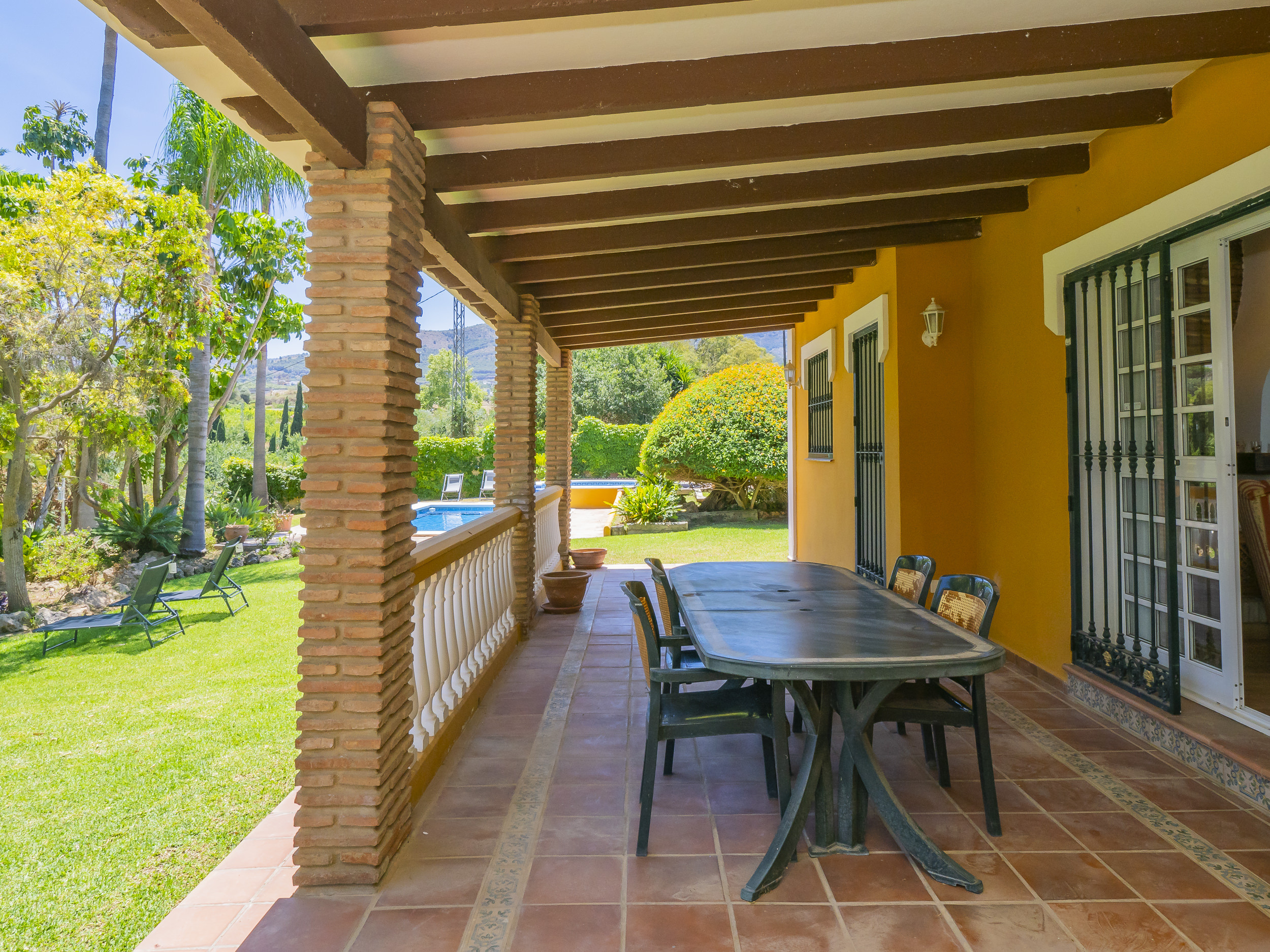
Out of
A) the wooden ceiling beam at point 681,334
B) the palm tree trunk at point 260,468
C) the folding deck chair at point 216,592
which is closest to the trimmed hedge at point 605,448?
the palm tree trunk at point 260,468

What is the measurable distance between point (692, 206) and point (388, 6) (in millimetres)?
2252

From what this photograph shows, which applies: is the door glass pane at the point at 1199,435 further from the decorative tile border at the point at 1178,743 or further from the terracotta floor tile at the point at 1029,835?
the terracotta floor tile at the point at 1029,835

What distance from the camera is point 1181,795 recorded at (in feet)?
9.93

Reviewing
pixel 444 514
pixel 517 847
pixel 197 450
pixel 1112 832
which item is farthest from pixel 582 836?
pixel 444 514

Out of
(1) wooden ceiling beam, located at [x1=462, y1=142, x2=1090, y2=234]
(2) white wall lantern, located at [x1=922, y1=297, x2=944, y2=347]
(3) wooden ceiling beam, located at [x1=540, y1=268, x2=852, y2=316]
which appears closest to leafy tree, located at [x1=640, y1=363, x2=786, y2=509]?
(3) wooden ceiling beam, located at [x1=540, y1=268, x2=852, y2=316]

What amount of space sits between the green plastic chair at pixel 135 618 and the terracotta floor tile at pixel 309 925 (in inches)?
249

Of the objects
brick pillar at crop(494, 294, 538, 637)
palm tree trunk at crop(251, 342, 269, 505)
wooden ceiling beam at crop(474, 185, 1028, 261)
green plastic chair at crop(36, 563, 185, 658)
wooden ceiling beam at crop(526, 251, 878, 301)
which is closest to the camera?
wooden ceiling beam at crop(474, 185, 1028, 261)

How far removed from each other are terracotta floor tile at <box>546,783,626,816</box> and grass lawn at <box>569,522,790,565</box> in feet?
20.6

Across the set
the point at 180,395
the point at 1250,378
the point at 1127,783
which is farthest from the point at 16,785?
the point at 180,395

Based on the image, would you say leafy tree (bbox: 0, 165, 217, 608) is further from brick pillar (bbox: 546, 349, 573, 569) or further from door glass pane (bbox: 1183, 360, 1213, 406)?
door glass pane (bbox: 1183, 360, 1213, 406)

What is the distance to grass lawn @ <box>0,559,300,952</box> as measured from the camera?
→ 274cm

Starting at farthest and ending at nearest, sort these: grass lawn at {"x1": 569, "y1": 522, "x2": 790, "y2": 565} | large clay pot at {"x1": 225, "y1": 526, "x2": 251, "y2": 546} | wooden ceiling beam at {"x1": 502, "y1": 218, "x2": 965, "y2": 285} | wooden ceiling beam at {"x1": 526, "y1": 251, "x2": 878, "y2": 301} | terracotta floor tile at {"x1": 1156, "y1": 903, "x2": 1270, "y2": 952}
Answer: large clay pot at {"x1": 225, "y1": 526, "x2": 251, "y2": 546}, grass lawn at {"x1": 569, "y1": 522, "x2": 790, "y2": 565}, wooden ceiling beam at {"x1": 526, "y1": 251, "x2": 878, "y2": 301}, wooden ceiling beam at {"x1": 502, "y1": 218, "x2": 965, "y2": 285}, terracotta floor tile at {"x1": 1156, "y1": 903, "x2": 1270, "y2": 952}

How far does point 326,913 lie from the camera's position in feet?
7.71

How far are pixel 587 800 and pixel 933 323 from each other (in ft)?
12.9
